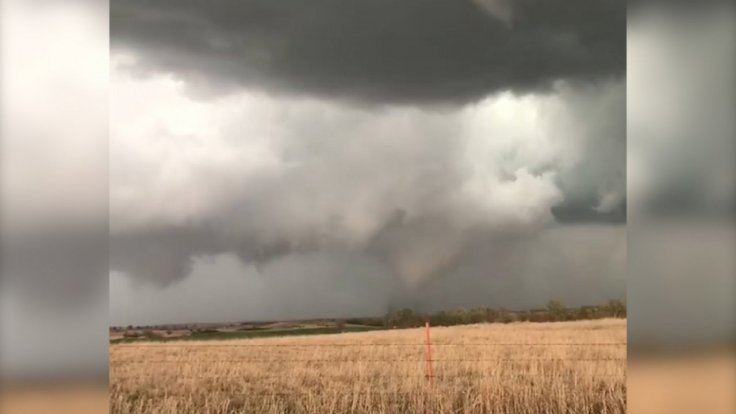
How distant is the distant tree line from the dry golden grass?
0.13 ft

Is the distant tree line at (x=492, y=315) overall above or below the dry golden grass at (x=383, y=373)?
above

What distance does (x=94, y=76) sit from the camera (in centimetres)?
376

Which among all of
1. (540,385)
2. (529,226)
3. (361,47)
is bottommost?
(540,385)

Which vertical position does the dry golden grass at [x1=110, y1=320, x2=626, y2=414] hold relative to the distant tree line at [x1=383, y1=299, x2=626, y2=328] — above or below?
below

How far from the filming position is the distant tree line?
12.8 ft

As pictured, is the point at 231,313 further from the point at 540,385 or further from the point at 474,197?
the point at 540,385

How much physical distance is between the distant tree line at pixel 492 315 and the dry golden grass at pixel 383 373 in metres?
0.04

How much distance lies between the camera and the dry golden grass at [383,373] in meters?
3.93

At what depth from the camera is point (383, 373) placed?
13.2ft

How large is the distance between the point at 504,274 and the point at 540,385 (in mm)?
680

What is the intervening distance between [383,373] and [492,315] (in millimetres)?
713

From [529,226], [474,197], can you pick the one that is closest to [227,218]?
[474,197]

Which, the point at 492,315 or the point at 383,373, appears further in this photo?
the point at 383,373

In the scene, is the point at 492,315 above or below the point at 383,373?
above
